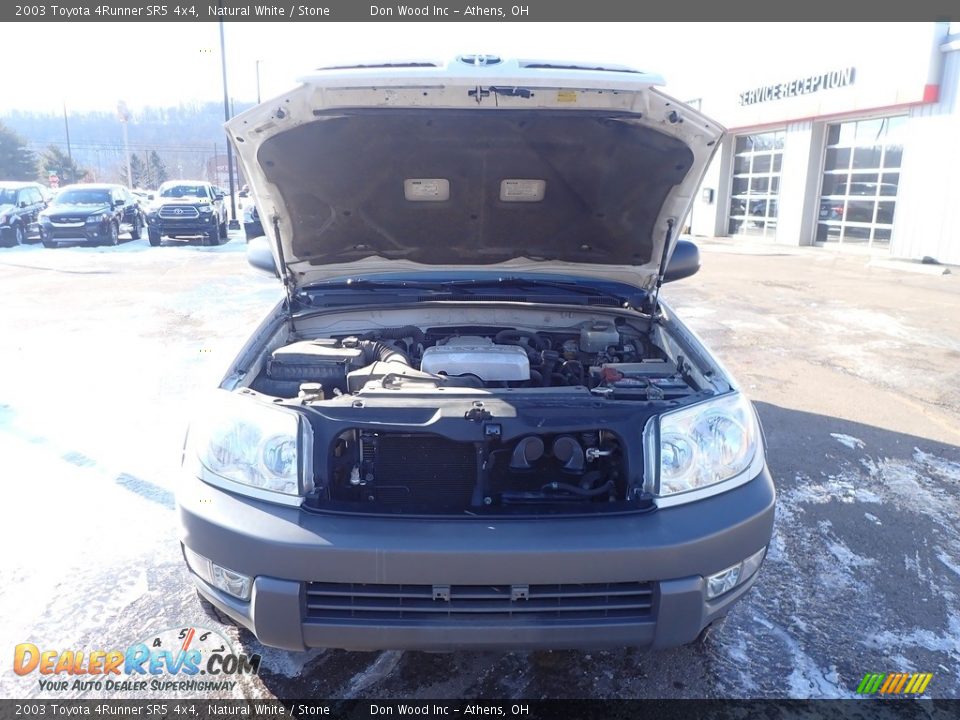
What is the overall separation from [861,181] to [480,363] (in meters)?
17.3

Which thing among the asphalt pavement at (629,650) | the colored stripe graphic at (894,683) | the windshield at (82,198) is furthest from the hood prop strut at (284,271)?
the windshield at (82,198)

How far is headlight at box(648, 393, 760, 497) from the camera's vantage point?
2166 millimetres

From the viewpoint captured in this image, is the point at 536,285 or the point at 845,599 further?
the point at 536,285

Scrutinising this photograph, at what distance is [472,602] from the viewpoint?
1.94 meters

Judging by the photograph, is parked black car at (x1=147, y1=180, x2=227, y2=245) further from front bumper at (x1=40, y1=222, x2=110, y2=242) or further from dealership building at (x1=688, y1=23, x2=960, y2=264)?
dealership building at (x1=688, y1=23, x2=960, y2=264)

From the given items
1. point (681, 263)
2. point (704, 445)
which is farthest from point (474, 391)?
point (681, 263)

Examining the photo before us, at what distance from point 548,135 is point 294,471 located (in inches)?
75.6

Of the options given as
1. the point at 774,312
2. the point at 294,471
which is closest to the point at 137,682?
the point at 294,471

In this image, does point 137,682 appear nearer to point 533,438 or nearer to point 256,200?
point 533,438

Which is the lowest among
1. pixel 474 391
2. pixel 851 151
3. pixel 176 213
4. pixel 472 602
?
pixel 472 602

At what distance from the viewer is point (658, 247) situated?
347 cm

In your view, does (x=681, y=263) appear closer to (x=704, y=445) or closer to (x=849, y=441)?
(x=704, y=445)

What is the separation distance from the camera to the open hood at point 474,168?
2.55 meters

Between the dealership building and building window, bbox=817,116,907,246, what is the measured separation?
1.1 inches
